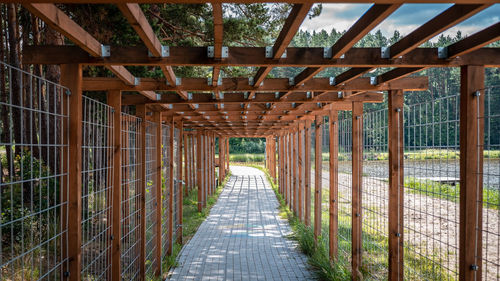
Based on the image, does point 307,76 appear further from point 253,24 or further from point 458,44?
point 253,24

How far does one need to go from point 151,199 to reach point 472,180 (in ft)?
14.7

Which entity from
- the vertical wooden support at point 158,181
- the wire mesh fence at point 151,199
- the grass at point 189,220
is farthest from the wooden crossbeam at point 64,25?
the grass at point 189,220

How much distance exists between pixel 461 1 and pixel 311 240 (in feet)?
19.2

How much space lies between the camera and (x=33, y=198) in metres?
5.48

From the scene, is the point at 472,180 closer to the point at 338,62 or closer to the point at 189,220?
the point at 338,62

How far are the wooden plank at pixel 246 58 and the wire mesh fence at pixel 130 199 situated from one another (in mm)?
1529

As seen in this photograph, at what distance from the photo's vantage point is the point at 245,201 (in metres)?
14.2

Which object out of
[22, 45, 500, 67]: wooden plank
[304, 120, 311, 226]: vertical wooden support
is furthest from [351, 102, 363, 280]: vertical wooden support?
[304, 120, 311, 226]: vertical wooden support

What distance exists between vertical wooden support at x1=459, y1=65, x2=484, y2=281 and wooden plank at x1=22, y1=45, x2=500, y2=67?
27 centimetres

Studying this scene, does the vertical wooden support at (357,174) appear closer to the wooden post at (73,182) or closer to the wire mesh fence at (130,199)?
the wire mesh fence at (130,199)

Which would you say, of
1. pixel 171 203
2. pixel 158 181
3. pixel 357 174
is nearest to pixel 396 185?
pixel 357 174

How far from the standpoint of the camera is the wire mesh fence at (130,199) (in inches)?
176

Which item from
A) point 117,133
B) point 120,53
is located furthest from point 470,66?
point 117,133

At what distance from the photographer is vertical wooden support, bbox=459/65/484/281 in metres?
2.67
